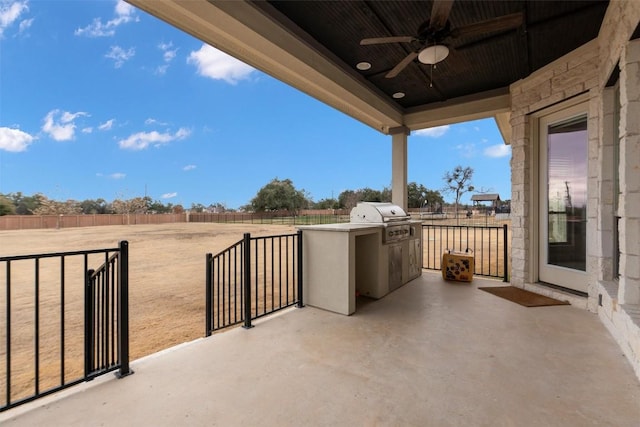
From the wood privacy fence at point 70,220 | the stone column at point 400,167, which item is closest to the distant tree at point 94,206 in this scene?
the wood privacy fence at point 70,220

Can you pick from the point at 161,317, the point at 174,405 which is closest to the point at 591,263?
the point at 174,405

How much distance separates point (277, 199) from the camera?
35938 mm

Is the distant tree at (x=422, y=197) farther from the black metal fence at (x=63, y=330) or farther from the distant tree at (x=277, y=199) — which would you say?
the black metal fence at (x=63, y=330)

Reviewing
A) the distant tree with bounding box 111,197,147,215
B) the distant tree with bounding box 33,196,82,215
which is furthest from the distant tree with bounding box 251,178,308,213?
the distant tree with bounding box 33,196,82,215

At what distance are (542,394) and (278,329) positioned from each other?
2010 millimetres

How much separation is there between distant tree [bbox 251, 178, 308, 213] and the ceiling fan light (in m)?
32.4

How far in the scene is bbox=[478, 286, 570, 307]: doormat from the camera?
10.9 ft

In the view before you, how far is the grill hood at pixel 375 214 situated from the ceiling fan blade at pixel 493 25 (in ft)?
6.71

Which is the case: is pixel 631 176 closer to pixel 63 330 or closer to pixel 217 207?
pixel 63 330

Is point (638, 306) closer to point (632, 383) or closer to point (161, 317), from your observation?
point (632, 383)

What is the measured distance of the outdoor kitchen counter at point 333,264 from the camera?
9.86 ft

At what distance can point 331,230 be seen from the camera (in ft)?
10.0

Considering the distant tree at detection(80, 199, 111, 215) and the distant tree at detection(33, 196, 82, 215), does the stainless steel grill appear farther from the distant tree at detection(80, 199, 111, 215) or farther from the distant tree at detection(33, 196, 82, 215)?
the distant tree at detection(80, 199, 111, 215)

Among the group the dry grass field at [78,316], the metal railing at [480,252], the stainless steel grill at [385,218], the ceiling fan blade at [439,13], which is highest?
the ceiling fan blade at [439,13]
